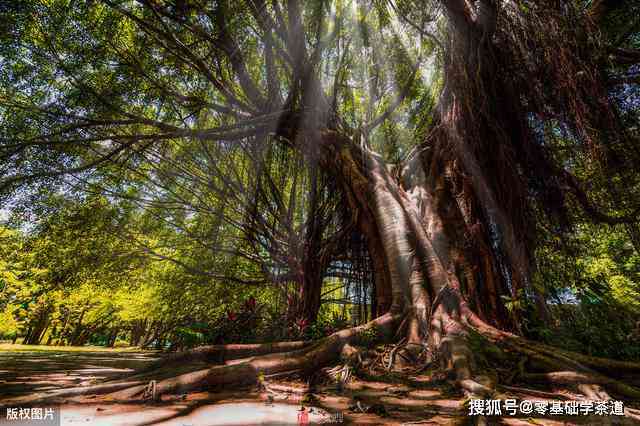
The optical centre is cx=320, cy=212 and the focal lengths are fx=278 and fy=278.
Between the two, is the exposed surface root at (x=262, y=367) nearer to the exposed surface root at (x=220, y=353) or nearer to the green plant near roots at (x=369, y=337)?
the green plant near roots at (x=369, y=337)

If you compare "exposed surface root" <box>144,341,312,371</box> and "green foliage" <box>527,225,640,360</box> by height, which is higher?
"green foliage" <box>527,225,640,360</box>

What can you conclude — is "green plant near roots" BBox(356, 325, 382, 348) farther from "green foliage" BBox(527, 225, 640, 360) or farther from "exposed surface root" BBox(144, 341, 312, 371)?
"green foliage" BBox(527, 225, 640, 360)

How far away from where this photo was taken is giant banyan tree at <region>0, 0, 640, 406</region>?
2.37 m

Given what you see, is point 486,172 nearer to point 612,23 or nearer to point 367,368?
point 612,23

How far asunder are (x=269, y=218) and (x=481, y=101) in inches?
149

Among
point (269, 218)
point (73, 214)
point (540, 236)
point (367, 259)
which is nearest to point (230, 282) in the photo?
point (269, 218)

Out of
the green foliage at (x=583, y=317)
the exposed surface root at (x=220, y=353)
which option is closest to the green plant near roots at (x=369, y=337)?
the exposed surface root at (x=220, y=353)

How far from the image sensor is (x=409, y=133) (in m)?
4.90

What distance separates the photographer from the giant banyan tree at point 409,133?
2.37 meters

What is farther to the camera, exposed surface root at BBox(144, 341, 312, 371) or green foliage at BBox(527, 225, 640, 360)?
green foliage at BBox(527, 225, 640, 360)

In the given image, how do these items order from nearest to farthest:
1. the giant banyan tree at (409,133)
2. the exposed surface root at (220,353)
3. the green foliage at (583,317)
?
the exposed surface root at (220,353) < the giant banyan tree at (409,133) < the green foliage at (583,317)

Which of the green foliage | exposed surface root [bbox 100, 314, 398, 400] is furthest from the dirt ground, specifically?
the green foliage

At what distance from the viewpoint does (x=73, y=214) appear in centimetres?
492

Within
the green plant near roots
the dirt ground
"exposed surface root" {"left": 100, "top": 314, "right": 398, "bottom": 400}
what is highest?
the green plant near roots
